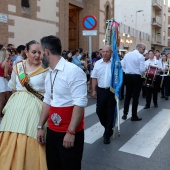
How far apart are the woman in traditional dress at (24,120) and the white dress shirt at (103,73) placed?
6.73ft

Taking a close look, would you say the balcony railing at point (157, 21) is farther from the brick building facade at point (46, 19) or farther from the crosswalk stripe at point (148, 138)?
the crosswalk stripe at point (148, 138)

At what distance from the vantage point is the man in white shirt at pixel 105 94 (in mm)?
5125

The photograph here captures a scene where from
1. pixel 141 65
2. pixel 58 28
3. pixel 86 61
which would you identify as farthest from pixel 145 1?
pixel 141 65

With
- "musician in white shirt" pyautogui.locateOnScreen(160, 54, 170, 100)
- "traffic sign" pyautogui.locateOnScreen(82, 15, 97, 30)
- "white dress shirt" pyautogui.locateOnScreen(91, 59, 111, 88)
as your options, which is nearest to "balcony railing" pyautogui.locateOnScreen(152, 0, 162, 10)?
"musician in white shirt" pyautogui.locateOnScreen(160, 54, 170, 100)

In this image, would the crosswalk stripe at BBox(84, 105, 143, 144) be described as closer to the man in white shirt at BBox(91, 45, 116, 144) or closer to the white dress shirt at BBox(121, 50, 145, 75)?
the man in white shirt at BBox(91, 45, 116, 144)

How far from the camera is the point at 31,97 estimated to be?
3156 millimetres

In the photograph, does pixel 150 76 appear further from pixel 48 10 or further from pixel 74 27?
pixel 74 27

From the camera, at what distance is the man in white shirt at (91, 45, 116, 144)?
512 cm

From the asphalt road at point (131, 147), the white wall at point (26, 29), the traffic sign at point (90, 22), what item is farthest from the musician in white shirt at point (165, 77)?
the white wall at point (26, 29)

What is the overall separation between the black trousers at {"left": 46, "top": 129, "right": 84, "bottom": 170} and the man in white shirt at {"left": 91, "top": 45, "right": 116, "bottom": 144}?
2416 mm

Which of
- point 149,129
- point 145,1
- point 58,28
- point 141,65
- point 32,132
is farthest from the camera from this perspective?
point 145,1

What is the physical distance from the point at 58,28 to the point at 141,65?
32.8ft

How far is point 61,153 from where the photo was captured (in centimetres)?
265

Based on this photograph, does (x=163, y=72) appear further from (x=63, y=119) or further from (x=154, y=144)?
(x=63, y=119)
